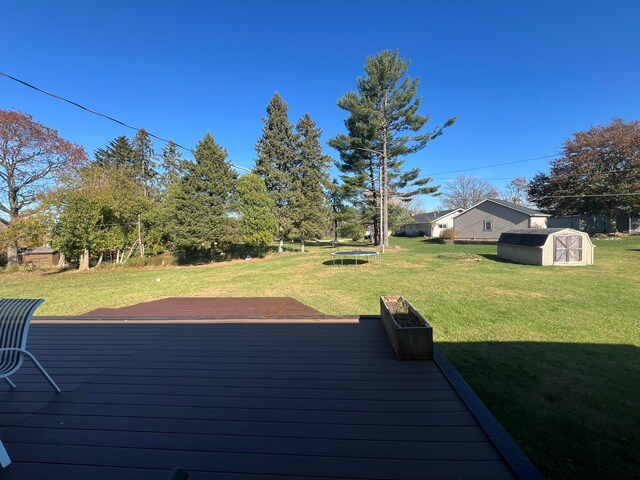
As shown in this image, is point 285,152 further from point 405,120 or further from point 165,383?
point 165,383

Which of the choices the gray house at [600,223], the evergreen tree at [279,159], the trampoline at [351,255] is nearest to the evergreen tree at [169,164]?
the evergreen tree at [279,159]

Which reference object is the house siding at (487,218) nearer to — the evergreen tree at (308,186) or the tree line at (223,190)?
the tree line at (223,190)

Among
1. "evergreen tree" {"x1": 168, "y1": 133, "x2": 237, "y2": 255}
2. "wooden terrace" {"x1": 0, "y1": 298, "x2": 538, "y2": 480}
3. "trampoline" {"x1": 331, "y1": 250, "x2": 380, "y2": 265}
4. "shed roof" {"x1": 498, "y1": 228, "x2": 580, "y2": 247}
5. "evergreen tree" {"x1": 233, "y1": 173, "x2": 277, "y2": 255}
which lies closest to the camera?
"wooden terrace" {"x1": 0, "y1": 298, "x2": 538, "y2": 480}

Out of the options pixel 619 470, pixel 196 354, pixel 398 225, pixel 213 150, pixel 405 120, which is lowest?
pixel 619 470

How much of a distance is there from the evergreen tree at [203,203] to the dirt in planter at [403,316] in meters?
15.4

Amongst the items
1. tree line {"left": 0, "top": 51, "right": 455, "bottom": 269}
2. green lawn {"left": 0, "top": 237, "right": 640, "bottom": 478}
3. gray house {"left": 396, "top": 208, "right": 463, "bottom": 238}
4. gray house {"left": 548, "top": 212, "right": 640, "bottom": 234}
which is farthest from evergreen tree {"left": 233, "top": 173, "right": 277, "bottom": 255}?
gray house {"left": 548, "top": 212, "right": 640, "bottom": 234}

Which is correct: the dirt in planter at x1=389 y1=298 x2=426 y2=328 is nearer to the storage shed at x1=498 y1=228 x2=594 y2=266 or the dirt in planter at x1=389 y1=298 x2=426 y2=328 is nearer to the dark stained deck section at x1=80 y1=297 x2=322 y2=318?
the dark stained deck section at x1=80 y1=297 x2=322 y2=318

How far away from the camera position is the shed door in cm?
1316

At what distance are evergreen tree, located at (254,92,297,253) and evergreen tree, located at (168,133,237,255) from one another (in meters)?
5.33

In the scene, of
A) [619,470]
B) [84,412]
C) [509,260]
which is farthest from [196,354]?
[509,260]

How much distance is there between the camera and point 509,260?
1552cm

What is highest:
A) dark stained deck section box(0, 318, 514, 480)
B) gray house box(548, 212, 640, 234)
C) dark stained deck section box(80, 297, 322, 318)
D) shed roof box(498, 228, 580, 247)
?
gray house box(548, 212, 640, 234)

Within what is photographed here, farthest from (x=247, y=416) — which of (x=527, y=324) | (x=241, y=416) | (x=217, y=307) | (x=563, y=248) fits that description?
(x=563, y=248)

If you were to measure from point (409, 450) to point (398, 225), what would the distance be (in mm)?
23994
